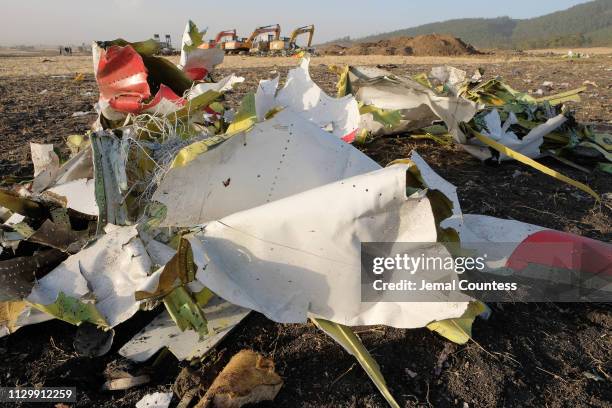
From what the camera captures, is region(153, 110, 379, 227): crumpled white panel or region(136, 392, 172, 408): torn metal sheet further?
region(153, 110, 379, 227): crumpled white panel

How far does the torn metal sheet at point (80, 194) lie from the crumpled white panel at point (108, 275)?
28 centimetres

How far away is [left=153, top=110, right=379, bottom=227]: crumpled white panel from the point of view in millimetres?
1719

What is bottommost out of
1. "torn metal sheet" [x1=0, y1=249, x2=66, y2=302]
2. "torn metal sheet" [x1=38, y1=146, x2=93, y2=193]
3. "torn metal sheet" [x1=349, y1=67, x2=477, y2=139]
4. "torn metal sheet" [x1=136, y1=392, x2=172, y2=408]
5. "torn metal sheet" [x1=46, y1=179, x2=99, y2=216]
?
"torn metal sheet" [x1=136, y1=392, x2=172, y2=408]

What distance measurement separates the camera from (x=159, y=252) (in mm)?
1674

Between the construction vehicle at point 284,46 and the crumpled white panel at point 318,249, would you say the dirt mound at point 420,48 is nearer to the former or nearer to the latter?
the construction vehicle at point 284,46

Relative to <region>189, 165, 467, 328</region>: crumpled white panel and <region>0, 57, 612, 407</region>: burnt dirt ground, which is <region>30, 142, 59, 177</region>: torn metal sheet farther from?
<region>189, 165, 467, 328</region>: crumpled white panel

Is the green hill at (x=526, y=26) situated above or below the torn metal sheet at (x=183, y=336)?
above

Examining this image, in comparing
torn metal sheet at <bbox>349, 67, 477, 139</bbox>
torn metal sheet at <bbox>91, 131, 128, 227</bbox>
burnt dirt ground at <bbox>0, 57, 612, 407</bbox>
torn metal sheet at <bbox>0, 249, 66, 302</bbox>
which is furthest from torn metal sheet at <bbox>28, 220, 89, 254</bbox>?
torn metal sheet at <bbox>349, 67, 477, 139</bbox>

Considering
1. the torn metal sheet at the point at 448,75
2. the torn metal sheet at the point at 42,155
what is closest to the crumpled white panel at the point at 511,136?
the torn metal sheet at the point at 448,75

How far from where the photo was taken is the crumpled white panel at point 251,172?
1719mm

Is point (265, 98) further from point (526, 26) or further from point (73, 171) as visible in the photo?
point (526, 26)

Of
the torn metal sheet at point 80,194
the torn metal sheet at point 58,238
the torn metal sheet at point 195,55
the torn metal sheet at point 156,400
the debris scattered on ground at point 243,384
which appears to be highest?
the torn metal sheet at point 195,55

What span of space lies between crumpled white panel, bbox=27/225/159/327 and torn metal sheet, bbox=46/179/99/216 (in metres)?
0.28

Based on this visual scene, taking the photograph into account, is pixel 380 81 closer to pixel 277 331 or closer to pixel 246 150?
pixel 246 150
